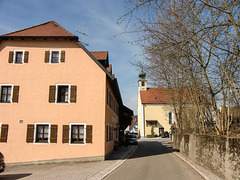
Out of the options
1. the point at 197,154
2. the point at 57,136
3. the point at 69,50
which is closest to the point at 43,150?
the point at 57,136

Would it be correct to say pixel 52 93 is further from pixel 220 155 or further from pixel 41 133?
pixel 220 155

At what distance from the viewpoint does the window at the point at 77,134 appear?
1467 cm

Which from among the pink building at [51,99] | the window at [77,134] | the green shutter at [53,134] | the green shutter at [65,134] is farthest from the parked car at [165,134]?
the green shutter at [53,134]

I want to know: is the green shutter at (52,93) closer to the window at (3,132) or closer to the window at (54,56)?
the window at (54,56)

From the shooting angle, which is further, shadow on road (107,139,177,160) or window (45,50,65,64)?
shadow on road (107,139,177,160)

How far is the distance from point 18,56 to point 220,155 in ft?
47.4

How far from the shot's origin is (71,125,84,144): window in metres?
14.7

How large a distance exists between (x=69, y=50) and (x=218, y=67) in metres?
10.1

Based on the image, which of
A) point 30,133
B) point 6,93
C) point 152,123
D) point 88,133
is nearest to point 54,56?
point 6,93

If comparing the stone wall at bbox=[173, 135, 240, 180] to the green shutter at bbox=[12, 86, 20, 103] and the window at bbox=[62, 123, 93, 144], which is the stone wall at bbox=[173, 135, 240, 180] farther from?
the green shutter at bbox=[12, 86, 20, 103]

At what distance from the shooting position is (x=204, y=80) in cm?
1246

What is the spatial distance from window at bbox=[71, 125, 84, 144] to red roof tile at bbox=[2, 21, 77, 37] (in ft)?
21.2

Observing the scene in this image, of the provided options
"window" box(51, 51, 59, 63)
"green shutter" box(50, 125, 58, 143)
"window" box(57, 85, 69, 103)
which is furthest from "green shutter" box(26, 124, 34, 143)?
"window" box(51, 51, 59, 63)

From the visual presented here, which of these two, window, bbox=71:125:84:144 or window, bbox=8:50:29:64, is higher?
window, bbox=8:50:29:64
